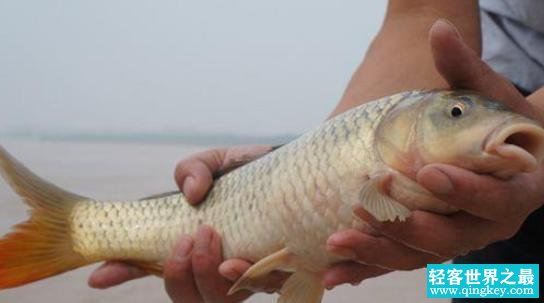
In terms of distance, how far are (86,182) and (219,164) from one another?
5.48 metres

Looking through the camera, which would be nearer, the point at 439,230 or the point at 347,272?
the point at 439,230

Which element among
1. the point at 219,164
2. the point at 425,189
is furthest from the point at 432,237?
the point at 219,164

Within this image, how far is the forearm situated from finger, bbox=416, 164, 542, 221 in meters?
0.56

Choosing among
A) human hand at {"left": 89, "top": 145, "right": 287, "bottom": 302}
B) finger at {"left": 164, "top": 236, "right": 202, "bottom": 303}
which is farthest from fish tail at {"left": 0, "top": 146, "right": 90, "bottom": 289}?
finger at {"left": 164, "top": 236, "right": 202, "bottom": 303}

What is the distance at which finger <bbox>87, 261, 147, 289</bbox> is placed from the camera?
1940 mm

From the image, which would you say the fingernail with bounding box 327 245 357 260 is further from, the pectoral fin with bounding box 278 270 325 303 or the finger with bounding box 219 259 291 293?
the finger with bounding box 219 259 291 293

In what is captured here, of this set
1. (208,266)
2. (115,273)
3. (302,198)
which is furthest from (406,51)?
(115,273)

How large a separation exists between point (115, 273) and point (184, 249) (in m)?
0.28

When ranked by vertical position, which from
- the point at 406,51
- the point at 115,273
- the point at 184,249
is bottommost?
the point at 115,273

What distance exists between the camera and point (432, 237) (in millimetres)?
1327

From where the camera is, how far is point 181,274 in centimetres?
182

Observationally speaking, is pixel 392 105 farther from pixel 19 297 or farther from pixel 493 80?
pixel 19 297

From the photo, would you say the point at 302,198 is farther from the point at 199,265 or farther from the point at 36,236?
the point at 36,236

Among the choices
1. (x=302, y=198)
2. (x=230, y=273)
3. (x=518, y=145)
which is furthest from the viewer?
(x=230, y=273)
